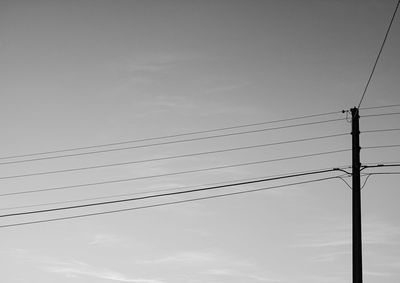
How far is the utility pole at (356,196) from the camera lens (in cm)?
2244

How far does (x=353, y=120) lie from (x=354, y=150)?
1189mm

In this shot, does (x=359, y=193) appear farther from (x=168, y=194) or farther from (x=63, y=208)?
(x=63, y=208)

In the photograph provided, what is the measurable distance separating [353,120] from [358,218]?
3.99m

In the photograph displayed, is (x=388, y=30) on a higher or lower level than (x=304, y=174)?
higher

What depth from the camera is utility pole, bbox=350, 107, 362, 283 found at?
22438mm

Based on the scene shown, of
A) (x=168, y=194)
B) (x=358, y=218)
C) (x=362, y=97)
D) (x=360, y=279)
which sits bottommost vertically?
(x=360, y=279)

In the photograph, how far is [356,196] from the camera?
76.9ft

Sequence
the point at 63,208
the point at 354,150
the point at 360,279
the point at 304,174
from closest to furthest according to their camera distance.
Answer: the point at 360,279, the point at 354,150, the point at 304,174, the point at 63,208

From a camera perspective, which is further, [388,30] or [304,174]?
[304,174]

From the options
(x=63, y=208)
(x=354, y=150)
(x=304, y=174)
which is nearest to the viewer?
(x=354, y=150)

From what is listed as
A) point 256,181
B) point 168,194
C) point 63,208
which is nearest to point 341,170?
point 256,181

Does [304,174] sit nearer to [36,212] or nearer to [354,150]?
[354,150]

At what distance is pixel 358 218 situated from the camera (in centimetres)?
2305

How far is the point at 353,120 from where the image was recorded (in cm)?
2481
